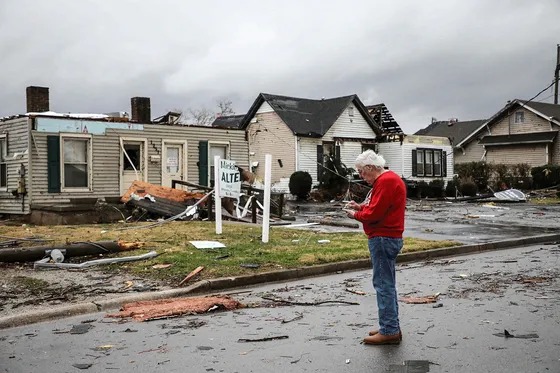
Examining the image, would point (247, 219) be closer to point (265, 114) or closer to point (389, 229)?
point (389, 229)

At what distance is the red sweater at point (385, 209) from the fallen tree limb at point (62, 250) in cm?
680

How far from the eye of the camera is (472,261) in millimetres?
12062

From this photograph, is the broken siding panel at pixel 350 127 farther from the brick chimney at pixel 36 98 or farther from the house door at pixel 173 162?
the brick chimney at pixel 36 98

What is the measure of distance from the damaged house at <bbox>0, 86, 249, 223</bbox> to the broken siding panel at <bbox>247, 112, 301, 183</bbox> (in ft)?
34.8

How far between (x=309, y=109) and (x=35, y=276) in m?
32.5

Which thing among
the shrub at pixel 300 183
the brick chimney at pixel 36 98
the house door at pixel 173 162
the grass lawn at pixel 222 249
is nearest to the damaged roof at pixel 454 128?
the shrub at pixel 300 183

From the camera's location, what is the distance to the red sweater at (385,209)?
5930 mm

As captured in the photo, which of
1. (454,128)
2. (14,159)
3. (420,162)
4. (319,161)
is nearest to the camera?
(14,159)

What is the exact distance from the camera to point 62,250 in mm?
11109

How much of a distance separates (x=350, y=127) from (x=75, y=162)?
21204 mm

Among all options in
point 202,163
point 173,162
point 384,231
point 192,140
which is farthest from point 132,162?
point 384,231

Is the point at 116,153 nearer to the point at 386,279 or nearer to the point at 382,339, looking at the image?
the point at 386,279

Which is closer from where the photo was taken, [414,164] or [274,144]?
[274,144]

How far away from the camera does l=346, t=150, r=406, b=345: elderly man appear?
595 centimetres
